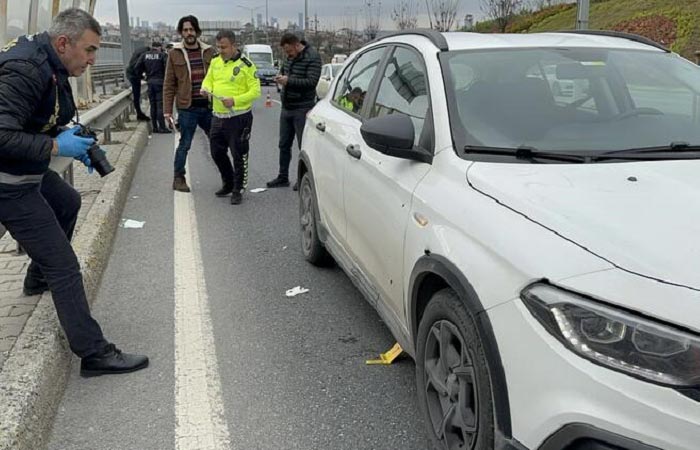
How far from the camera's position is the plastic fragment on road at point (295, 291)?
5.00 meters

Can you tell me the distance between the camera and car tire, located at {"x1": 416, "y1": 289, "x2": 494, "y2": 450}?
7.72ft

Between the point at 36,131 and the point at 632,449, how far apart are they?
3.00 metres

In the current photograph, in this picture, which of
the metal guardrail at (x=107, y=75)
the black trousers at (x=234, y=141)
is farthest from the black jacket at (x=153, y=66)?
the metal guardrail at (x=107, y=75)

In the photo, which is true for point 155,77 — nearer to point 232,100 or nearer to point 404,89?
point 232,100

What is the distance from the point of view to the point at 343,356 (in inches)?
158

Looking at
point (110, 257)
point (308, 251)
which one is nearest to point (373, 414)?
point (308, 251)

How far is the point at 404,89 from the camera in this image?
3814 millimetres

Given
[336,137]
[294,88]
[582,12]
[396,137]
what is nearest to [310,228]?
[336,137]

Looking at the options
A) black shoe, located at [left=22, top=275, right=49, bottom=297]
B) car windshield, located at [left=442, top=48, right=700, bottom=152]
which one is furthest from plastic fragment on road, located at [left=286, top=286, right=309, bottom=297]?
car windshield, located at [left=442, top=48, right=700, bottom=152]

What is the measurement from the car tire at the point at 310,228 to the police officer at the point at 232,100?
7.36ft

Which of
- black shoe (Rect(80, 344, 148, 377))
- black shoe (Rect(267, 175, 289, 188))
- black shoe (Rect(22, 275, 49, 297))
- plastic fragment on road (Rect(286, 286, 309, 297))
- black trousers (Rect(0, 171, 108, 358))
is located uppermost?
black trousers (Rect(0, 171, 108, 358))

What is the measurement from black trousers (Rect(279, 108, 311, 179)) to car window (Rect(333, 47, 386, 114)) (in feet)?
11.2

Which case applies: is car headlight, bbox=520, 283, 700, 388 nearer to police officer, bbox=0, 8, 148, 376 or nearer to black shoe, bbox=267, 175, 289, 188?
police officer, bbox=0, 8, 148, 376

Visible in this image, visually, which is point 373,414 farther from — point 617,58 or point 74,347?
point 617,58
